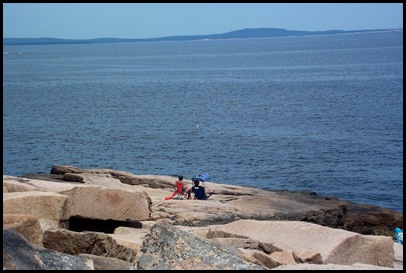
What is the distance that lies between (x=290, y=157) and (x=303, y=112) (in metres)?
19.5

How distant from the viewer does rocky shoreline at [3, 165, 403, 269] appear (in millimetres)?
6938

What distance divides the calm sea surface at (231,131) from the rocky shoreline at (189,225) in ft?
26.6

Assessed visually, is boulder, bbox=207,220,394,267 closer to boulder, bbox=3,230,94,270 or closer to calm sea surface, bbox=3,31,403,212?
boulder, bbox=3,230,94,270

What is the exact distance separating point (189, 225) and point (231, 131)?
1225 inches

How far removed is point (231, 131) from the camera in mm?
48312

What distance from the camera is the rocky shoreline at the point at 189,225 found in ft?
22.8

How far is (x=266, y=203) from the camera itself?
A: 70.0ft

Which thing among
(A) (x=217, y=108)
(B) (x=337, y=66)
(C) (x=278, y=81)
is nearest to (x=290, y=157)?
(A) (x=217, y=108)

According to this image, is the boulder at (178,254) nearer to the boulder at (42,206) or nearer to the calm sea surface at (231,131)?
the boulder at (42,206)

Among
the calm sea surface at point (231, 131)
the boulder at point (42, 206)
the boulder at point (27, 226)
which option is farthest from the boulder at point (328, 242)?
the calm sea surface at point (231, 131)

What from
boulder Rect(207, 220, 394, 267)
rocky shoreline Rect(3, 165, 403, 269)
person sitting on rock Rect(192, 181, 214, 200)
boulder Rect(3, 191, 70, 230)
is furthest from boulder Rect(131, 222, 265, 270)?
person sitting on rock Rect(192, 181, 214, 200)

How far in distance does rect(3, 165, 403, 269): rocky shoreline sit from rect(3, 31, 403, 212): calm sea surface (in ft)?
26.6

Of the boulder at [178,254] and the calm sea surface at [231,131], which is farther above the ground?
the boulder at [178,254]

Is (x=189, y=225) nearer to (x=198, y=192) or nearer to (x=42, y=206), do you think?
(x=198, y=192)
